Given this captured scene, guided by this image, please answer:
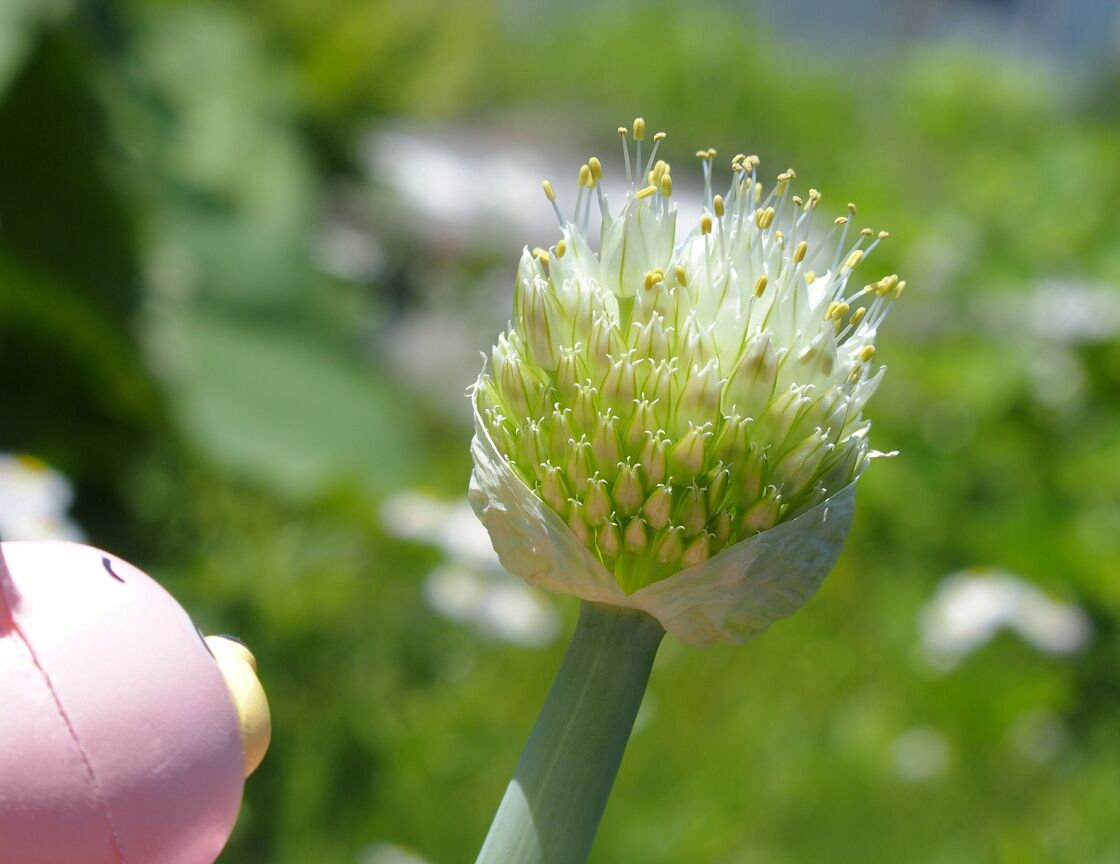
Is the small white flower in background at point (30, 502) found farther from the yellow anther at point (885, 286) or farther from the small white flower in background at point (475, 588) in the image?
the yellow anther at point (885, 286)

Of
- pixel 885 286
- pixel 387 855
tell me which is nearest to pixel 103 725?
pixel 885 286

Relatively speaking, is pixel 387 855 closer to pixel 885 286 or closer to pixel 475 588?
pixel 475 588

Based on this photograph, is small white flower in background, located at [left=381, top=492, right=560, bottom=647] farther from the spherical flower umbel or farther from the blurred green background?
the spherical flower umbel

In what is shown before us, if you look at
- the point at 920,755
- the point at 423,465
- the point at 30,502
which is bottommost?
the point at 920,755

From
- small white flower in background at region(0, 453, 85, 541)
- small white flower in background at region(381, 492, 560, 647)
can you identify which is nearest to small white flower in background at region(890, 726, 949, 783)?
small white flower in background at region(381, 492, 560, 647)

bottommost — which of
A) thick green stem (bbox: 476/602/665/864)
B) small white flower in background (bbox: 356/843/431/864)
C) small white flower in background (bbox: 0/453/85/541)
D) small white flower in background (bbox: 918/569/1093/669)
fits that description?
small white flower in background (bbox: 918/569/1093/669)

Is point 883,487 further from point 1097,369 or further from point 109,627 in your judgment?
point 109,627
